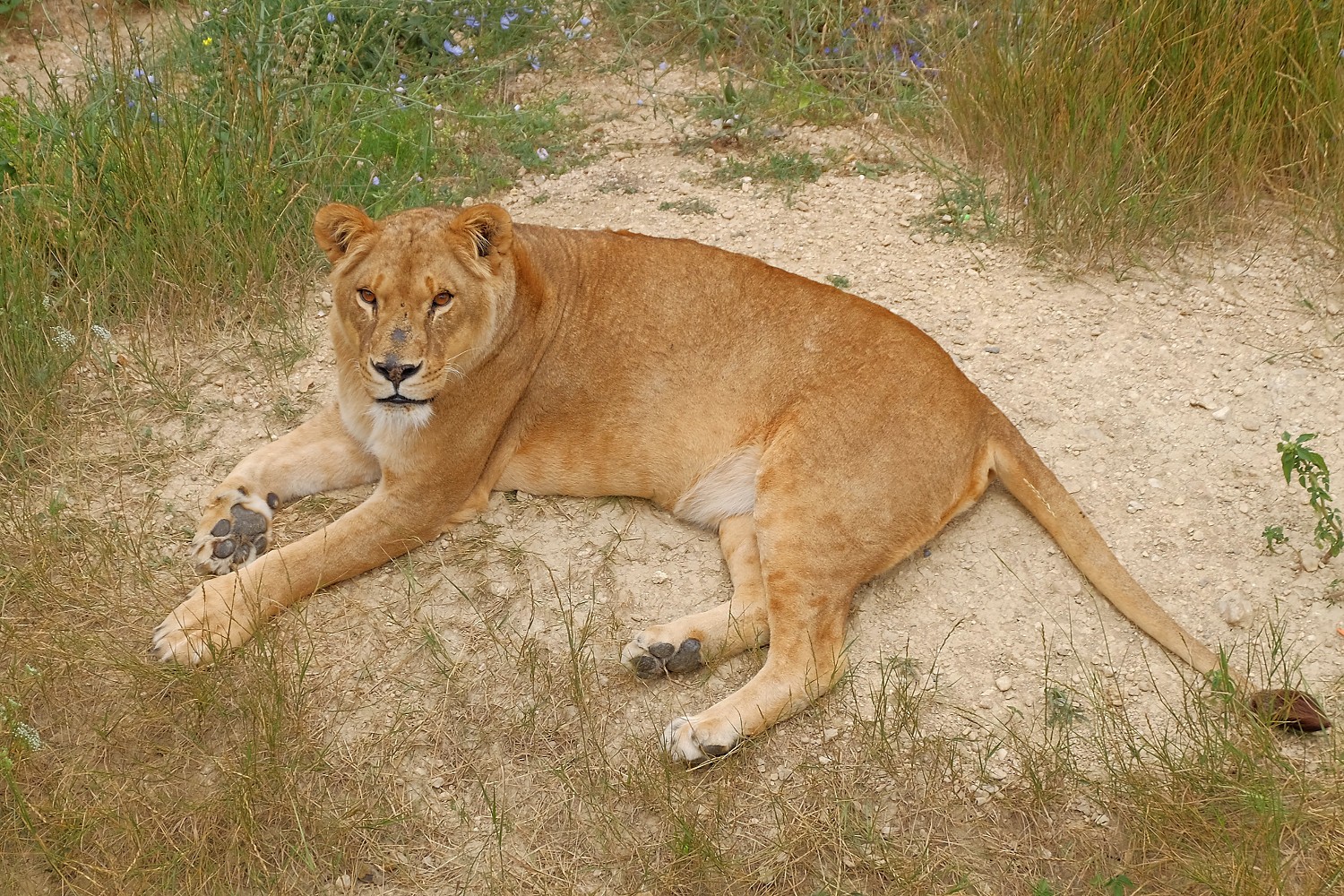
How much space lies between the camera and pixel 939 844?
276 cm

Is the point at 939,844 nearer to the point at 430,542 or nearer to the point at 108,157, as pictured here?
the point at 430,542

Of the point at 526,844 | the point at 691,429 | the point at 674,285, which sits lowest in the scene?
the point at 526,844

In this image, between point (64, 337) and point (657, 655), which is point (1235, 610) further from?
point (64, 337)

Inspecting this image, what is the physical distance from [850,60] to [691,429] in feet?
8.80

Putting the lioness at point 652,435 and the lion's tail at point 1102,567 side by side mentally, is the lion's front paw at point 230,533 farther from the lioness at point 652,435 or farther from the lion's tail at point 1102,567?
the lion's tail at point 1102,567

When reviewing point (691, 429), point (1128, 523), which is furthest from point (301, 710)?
point (1128, 523)

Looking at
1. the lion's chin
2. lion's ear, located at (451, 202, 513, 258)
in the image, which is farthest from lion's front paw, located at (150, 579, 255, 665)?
lion's ear, located at (451, 202, 513, 258)

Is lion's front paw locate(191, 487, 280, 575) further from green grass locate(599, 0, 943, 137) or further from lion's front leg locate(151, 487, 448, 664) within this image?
green grass locate(599, 0, 943, 137)

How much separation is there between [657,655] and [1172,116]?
2.70 metres

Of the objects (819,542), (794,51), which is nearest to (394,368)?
(819,542)

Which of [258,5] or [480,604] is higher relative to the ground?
[258,5]

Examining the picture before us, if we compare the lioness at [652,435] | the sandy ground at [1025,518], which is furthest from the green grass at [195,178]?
the lioness at [652,435]

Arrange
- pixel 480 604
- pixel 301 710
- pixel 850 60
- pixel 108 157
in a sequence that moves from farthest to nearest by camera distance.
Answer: pixel 850 60 < pixel 108 157 < pixel 480 604 < pixel 301 710

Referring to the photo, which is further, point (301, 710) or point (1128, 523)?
point (1128, 523)
